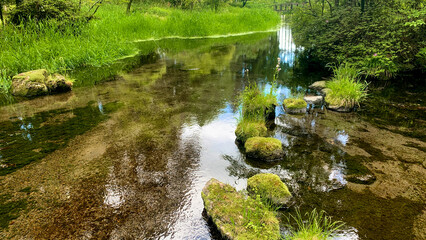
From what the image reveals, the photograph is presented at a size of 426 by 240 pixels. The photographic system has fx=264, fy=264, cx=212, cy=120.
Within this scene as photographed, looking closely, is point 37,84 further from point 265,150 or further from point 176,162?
point 265,150

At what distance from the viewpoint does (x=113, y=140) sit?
4.82 m

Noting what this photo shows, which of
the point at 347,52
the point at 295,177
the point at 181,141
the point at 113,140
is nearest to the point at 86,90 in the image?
the point at 113,140

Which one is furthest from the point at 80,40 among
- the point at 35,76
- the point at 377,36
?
the point at 377,36

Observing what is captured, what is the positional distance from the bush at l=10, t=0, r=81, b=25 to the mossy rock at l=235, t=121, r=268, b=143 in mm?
9269

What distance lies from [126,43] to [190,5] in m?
12.2

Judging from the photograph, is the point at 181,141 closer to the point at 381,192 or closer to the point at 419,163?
the point at 381,192

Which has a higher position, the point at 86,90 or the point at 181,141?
the point at 86,90

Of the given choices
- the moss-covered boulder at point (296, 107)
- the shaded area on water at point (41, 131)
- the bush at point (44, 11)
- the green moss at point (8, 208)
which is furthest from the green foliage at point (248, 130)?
the bush at point (44, 11)

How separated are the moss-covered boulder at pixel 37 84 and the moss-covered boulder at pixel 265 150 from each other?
6168 mm

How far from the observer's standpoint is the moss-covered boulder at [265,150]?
4.25 meters

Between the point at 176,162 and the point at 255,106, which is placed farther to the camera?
the point at 255,106

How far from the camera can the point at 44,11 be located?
10.2m

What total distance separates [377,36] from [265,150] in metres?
6.66

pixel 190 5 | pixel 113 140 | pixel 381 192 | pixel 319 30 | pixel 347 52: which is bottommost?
pixel 381 192
